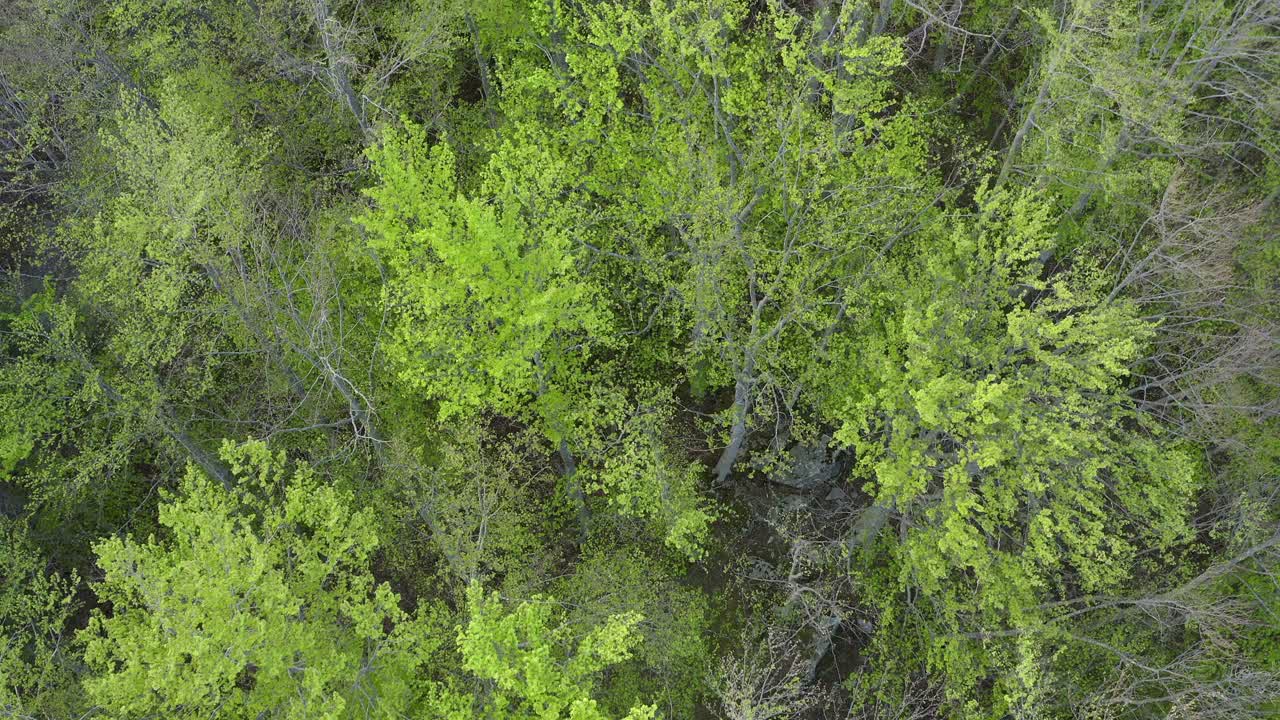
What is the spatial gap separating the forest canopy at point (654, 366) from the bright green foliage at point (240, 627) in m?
0.14

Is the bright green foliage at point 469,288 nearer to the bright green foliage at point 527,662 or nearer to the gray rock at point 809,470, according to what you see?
the bright green foliage at point 527,662

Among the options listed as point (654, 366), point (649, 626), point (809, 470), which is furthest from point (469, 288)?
point (809, 470)

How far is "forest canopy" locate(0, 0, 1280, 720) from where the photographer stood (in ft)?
53.5

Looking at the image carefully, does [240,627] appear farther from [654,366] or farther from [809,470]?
[809,470]

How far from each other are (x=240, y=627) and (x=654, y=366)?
13016 millimetres

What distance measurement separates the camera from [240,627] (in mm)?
13906

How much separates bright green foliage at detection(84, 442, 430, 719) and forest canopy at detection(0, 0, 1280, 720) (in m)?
0.14

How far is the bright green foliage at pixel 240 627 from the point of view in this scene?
13852 millimetres

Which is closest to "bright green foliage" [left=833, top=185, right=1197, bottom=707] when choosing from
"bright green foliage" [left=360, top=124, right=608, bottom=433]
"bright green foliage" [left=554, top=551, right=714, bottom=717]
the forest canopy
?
the forest canopy

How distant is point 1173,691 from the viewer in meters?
18.6

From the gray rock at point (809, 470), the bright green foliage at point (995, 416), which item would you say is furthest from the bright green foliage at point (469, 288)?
the gray rock at point (809, 470)

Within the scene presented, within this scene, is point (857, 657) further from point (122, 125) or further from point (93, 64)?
point (93, 64)

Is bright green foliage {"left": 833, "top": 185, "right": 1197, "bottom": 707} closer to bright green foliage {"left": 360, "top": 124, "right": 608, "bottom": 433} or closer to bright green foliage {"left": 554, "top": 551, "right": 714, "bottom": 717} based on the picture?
bright green foliage {"left": 554, "top": 551, "right": 714, "bottom": 717}

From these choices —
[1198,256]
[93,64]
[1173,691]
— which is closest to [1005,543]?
[1173,691]
